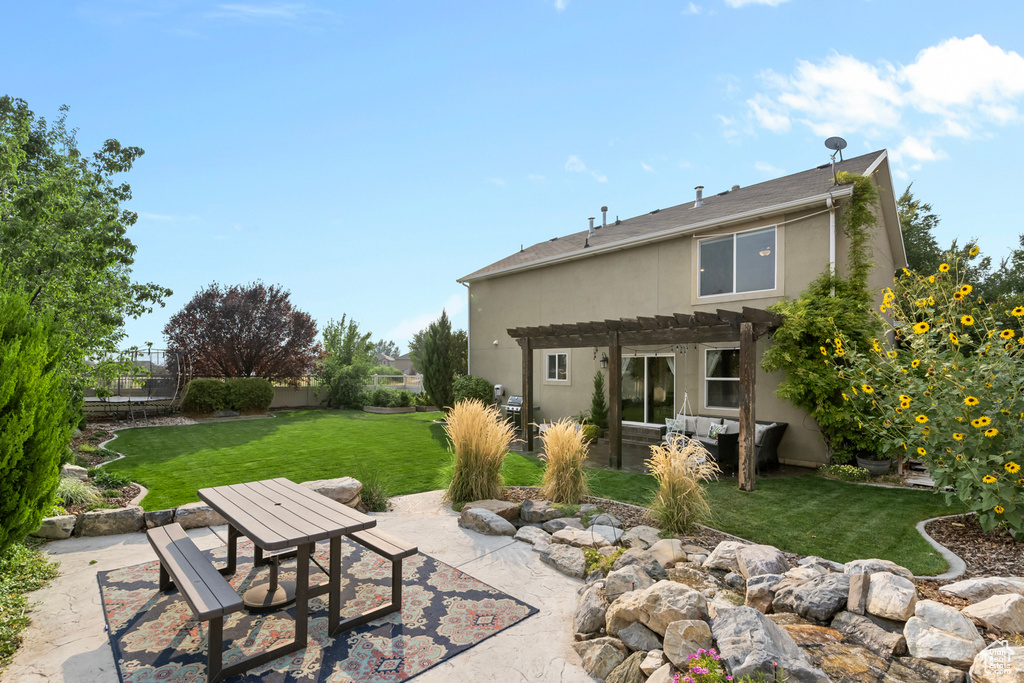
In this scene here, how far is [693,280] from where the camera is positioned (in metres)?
9.95

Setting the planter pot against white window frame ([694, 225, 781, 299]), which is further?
white window frame ([694, 225, 781, 299])

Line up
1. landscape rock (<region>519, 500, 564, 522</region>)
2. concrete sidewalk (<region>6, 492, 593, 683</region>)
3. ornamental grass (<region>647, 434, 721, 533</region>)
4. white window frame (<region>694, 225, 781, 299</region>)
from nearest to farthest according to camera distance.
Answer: concrete sidewalk (<region>6, 492, 593, 683</region>) < ornamental grass (<region>647, 434, 721, 533</region>) < landscape rock (<region>519, 500, 564, 522</region>) < white window frame (<region>694, 225, 781, 299</region>)

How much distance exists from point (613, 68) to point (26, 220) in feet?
28.6

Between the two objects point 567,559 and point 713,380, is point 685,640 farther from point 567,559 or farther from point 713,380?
point 713,380

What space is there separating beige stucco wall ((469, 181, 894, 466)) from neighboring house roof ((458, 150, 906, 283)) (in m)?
0.29

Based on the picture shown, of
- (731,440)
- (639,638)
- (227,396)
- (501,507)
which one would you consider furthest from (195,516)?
(227,396)

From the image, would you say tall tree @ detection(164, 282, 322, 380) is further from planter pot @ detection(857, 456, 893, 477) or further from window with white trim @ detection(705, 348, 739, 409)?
planter pot @ detection(857, 456, 893, 477)

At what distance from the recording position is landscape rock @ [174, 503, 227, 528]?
502cm

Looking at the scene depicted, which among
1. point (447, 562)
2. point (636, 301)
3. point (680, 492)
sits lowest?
point (447, 562)

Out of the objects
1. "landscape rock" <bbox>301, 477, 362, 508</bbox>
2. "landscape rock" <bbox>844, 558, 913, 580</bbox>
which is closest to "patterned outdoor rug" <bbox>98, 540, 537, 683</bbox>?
"landscape rock" <bbox>301, 477, 362, 508</bbox>

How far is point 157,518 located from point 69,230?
4.39 m

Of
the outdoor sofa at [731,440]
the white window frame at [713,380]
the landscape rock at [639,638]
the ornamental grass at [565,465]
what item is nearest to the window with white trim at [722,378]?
the white window frame at [713,380]

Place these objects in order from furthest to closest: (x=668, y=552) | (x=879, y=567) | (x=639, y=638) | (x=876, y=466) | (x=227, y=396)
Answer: (x=227, y=396) → (x=876, y=466) → (x=668, y=552) → (x=879, y=567) → (x=639, y=638)

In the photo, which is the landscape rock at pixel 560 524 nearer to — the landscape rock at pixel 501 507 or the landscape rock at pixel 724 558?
the landscape rock at pixel 501 507
